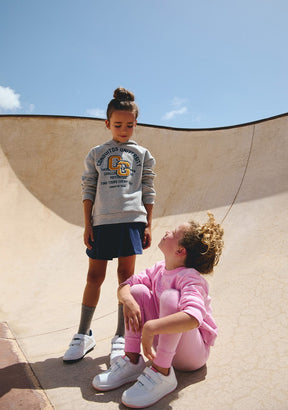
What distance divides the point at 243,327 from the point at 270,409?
683mm

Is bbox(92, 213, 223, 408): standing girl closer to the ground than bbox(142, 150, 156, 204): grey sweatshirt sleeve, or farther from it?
closer to the ground

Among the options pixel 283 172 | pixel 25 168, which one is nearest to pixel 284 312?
pixel 283 172

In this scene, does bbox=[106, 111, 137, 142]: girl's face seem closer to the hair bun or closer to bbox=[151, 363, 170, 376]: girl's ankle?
the hair bun

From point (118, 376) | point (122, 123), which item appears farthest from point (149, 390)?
point (122, 123)

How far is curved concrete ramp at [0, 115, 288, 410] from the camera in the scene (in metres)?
1.47

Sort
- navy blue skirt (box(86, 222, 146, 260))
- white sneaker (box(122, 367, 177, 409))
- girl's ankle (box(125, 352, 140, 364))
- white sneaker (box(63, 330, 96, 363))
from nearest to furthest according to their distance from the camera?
white sneaker (box(122, 367, 177, 409)), girl's ankle (box(125, 352, 140, 364)), white sneaker (box(63, 330, 96, 363)), navy blue skirt (box(86, 222, 146, 260))

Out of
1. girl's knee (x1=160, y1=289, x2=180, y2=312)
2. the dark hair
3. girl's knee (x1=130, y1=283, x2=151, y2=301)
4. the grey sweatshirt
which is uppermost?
the dark hair

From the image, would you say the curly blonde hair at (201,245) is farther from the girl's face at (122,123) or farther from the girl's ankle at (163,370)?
the girl's face at (122,123)

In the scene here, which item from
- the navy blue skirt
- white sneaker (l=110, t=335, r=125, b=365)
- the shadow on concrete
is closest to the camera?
the shadow on concrete

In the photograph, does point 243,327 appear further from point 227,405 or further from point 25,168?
point 25,168

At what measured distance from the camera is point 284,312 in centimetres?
188

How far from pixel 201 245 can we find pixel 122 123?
39.4 inches

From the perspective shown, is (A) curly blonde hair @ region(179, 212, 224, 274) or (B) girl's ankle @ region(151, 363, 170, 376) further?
(A) curly blonde hair @ region(179, 212, 224, 274)

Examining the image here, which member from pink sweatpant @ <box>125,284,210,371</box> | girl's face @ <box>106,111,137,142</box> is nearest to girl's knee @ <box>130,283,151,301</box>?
pink sweatpant @ <box>125,284,210,371</box>
